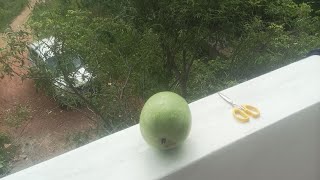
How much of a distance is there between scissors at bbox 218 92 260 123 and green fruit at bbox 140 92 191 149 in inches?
5.8

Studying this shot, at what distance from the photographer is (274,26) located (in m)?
3.12

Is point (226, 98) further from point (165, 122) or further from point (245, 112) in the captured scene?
point (165, 122)

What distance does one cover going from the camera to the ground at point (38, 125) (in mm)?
4480

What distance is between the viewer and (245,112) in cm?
76

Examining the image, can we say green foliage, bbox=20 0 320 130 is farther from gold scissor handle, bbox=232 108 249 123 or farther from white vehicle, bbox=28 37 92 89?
gold scissor handle, bbox=232 108 249 123

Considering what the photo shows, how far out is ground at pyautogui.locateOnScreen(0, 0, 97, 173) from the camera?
14.7 ft

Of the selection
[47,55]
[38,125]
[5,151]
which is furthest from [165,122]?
[38,125]

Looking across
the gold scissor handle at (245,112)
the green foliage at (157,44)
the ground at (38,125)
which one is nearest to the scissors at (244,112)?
the gold scissor handle at (245,112)

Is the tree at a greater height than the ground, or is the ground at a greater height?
the tree

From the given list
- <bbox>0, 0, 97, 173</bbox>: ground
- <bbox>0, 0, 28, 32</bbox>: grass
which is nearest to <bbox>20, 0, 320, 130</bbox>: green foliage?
<bbox>0, 0, 97, 173</bbox>: ground

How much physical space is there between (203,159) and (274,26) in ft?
8.89

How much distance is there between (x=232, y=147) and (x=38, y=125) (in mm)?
4804

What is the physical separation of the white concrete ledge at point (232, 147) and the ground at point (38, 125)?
3.63 meters

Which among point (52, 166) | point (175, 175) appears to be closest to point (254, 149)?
point (175, 175)
